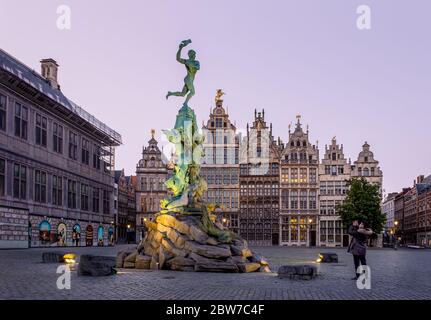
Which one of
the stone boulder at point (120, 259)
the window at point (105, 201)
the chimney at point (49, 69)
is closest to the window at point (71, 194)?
the window at point (105, 201)

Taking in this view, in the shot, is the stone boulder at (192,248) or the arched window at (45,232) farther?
the arched window at (45,232)

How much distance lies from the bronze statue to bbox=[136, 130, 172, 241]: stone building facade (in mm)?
70724

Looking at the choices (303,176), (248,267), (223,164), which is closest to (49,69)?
(223,164)

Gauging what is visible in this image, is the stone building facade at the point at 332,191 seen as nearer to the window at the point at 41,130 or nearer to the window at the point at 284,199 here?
the window at the point at 284,199

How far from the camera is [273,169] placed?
9862 centimetres

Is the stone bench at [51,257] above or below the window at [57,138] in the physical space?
below

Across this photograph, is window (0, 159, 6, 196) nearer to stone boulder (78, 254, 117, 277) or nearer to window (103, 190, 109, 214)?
window (103, 190, 109, 214)

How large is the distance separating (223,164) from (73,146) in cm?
3548

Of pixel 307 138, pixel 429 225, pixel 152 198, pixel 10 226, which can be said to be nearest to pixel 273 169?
pixel 307 138

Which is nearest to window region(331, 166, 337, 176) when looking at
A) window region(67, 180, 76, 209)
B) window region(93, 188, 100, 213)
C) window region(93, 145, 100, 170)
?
window region(93, 145, 100, 170)

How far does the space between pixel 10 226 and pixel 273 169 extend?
5510cm

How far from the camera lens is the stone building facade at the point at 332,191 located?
97.2 m

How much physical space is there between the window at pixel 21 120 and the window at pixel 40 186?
4813 millimetres

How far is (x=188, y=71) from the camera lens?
3238 cm
